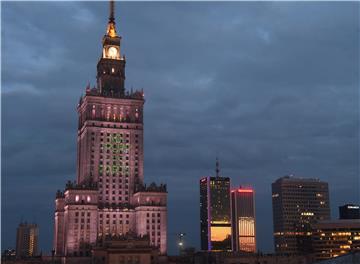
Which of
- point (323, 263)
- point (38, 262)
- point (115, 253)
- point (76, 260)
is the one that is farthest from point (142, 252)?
point (323, 263)

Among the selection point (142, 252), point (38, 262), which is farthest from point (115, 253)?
point (38, 262)

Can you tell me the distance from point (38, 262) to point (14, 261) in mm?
9545

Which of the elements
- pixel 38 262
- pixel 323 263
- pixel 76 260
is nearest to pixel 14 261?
pixel 38 262

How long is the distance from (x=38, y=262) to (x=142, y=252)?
42321 mm

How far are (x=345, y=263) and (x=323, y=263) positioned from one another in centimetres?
327

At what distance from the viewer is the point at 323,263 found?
5206 centimetres

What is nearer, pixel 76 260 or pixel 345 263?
pixel 345 263

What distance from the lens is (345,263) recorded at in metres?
49.2

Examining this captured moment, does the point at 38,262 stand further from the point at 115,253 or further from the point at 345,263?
the point at 345,263

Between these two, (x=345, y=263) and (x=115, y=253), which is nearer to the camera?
(x=345, y=263)

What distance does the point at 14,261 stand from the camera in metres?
193

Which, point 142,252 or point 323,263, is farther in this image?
point 142,252

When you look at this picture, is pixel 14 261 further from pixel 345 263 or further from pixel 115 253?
pixel 345 263

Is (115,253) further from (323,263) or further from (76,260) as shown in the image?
(323,263)
